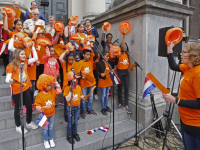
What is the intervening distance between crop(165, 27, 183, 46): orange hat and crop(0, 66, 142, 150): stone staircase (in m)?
2.31

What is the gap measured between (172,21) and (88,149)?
4.05 m

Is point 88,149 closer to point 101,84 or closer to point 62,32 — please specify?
point 101,84

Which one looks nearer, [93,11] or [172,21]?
[172,21]

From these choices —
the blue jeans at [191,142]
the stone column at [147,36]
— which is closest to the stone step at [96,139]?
the stone column at [147,36]

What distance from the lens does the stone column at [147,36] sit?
162 inches

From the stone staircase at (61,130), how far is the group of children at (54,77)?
0.50ft

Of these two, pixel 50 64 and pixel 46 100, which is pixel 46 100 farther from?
pixel 50 64

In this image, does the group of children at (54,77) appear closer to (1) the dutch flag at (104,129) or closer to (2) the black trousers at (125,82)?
(2) the black trousers at (125,82)

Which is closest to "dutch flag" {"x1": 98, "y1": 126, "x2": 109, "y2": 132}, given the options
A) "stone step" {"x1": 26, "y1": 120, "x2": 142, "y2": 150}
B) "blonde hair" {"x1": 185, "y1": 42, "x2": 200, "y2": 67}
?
"stone step" {"x1": 26, "y1": 120, "x2": 142, "y2": 150}

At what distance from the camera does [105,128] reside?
392 centimetres

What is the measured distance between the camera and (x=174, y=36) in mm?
2461

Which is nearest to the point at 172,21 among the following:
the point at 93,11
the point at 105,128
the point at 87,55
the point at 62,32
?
the point at 87,55

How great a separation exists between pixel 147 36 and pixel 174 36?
5.71ft

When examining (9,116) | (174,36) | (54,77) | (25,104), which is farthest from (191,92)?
(9,116)
